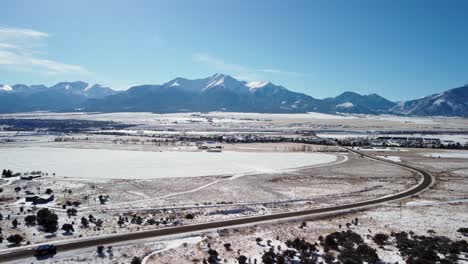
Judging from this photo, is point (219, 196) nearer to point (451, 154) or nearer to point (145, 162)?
point (145, 162)

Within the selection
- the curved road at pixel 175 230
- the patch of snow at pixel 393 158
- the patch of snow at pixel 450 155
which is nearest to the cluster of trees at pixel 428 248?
the curved road at pixel 175 230

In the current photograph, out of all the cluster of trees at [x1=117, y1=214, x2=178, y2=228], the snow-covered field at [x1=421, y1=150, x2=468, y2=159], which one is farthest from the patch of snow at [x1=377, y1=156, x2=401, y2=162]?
the cluster of trees at [x1=117, y1=214, x2=178, y2=228]

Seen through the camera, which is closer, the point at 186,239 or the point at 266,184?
the point at 186,239

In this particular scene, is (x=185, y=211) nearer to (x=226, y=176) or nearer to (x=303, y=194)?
(x=303, y=194)

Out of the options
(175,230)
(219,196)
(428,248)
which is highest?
(428,248)

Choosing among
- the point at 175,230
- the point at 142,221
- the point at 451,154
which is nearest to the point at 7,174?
the point at 142,221

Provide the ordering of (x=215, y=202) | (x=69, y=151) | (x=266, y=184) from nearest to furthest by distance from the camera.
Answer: (x=215, y=202) → (x=266, y=184) → (x=69, y=151)

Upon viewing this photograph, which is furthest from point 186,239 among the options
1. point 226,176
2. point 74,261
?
point 226,176

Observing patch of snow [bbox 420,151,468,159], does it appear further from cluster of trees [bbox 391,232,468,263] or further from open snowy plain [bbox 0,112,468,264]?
cluster of trees [bbox 391,232,468,263]
